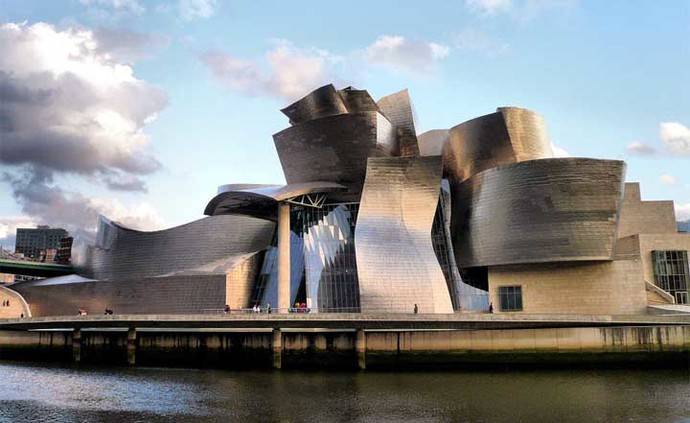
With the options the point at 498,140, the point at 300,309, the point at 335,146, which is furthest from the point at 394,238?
the point at 498,140

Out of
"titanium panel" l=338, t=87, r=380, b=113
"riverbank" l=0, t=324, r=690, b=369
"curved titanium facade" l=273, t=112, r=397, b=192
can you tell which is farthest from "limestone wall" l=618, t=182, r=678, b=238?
"titanium panel" l=338, t=87, r=380, b=113

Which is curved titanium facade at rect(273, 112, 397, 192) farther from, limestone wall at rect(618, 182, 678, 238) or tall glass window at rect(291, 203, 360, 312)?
limestone wall at rect(618, 182, 678, 238)

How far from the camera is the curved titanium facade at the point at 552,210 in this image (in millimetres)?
38531

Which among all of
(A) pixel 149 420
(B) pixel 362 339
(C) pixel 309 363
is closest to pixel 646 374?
(B) pixel 362 339

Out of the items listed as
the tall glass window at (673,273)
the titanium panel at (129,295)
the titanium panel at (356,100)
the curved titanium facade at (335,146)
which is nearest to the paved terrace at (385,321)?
the titanium panel at (129,295)

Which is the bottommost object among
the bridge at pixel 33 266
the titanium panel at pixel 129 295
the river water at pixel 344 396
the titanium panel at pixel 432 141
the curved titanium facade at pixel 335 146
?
the river water at pixel 344 396

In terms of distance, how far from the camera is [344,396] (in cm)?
2100

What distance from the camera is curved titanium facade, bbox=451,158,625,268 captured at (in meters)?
38.5

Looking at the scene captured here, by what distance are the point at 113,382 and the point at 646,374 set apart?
22402 millimetres

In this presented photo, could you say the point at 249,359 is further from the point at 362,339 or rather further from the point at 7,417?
the point at 7,417

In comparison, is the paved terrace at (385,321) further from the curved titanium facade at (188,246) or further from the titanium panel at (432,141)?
the titanium panel at (432,141)

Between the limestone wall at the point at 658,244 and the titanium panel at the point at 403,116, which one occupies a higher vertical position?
the titanium panel at the point at 403,116

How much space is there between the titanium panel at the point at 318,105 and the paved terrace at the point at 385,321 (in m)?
16.8

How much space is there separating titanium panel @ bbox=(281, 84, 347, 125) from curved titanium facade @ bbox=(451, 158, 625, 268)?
11515 millimetres
